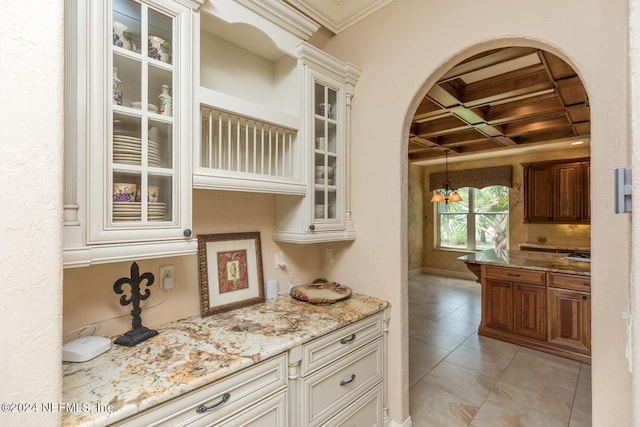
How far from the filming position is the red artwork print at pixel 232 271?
5.90 ft

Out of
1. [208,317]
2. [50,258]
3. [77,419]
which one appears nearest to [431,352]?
[208,317]

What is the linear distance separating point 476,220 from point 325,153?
576 cm

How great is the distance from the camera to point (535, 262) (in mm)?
3473

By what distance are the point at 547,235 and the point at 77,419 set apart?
6.83 metres

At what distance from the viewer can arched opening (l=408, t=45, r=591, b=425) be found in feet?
7.72

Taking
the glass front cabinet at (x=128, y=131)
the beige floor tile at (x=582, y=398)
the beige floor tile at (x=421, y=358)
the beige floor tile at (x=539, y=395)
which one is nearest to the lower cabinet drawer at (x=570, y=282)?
the beige floor tile at (x=582, y=398)

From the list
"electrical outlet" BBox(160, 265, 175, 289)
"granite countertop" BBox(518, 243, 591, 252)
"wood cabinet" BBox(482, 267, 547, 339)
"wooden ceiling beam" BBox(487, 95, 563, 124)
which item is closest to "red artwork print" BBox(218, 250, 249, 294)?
"electrical outlet" BBox(160, 265, 175, 289)

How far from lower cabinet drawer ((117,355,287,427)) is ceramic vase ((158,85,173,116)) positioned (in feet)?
3.78

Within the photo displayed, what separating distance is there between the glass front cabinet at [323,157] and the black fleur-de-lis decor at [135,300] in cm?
88

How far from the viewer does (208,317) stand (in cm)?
168

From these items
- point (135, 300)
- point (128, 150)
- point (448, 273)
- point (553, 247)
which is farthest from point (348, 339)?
point (448, 273)

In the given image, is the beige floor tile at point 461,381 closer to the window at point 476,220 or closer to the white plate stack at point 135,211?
the white plate stack at point 135,211

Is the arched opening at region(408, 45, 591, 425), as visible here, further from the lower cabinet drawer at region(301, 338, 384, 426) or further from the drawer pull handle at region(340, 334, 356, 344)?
the drawer pull handle at region(340, 334, 356, 344)

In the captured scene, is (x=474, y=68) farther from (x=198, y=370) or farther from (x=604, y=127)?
(x=198, y=370)
